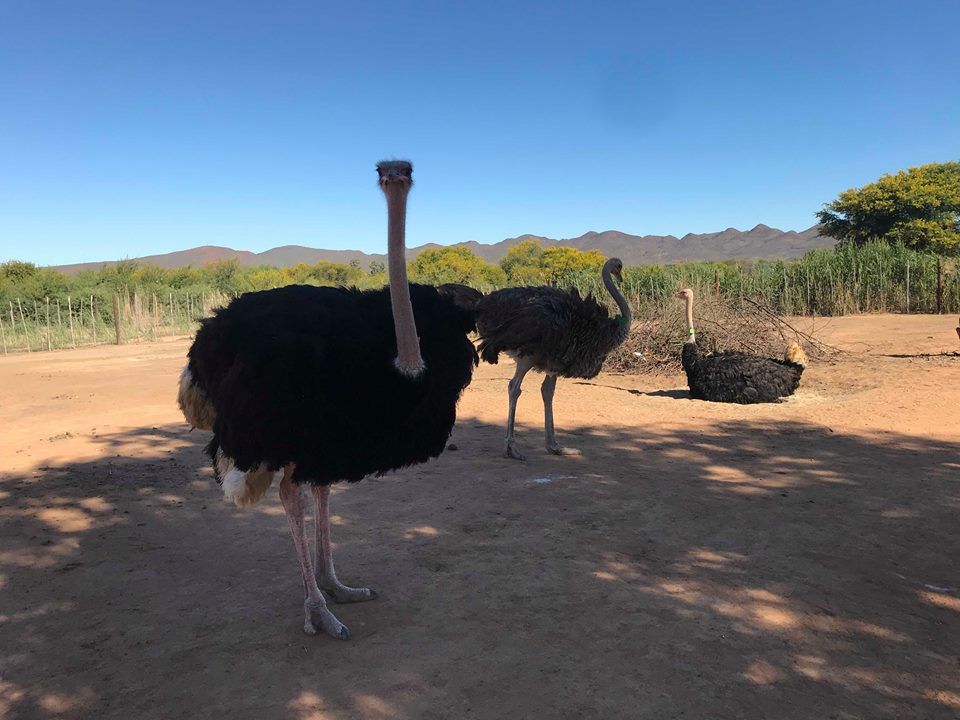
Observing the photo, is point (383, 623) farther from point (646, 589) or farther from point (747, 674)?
point (747, 674)

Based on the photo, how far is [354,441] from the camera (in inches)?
112

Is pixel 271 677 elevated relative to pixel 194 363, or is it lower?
lower

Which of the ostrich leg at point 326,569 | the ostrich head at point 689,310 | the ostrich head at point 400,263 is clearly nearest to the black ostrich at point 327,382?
the ostrich head at point 400,263

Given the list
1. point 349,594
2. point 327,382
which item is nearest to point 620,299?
point 349,594

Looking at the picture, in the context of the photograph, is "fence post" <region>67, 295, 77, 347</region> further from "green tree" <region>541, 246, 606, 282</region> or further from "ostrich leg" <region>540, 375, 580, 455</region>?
"green tree" <region>541, 246, 606, 282</region>

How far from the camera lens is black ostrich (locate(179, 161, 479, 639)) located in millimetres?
2787

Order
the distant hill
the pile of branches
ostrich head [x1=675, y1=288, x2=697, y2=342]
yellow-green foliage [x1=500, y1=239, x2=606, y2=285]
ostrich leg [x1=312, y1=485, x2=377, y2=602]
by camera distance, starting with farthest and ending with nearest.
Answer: the distant hill, yellow-green foliage [x1=500, y1=239, x2=606, y2=285], the pile of branches, ostrich head [x1=675, y1=288, x2=697, y2=342], ostrich leg [x1=312, y1=485, x2=377, y2=602]

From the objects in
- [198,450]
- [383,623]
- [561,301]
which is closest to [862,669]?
[383,623]

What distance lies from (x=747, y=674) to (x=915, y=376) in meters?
8.01

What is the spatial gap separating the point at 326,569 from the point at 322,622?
1.27 ft

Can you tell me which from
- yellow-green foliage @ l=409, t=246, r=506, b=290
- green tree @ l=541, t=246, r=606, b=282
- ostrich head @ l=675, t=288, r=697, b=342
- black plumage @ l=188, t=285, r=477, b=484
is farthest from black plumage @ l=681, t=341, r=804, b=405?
green tree @ l=541, t=246, r=606, b=282

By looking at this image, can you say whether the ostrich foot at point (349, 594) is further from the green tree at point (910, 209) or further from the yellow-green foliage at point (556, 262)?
the yellow-green foliage at point (556, 262)

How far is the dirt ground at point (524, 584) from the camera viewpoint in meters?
2.54

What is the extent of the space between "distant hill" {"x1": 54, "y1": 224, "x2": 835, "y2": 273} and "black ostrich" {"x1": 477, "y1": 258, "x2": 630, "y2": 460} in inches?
4757
